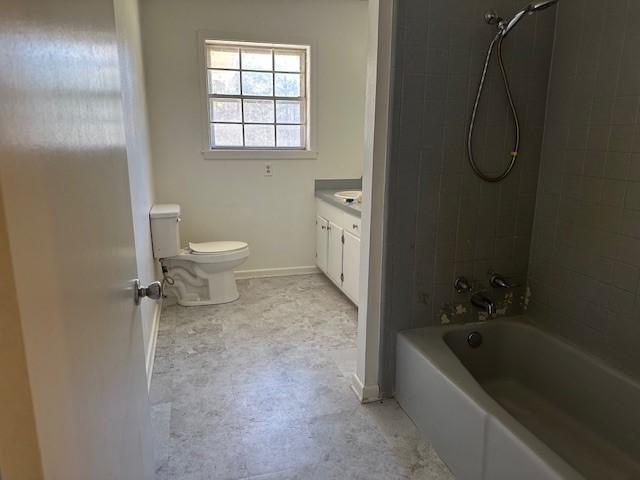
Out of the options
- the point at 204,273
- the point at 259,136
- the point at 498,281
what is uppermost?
the point at 259,136

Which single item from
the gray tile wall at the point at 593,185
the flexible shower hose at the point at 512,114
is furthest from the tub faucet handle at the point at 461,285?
the flexible shower hose at the point at 512,114

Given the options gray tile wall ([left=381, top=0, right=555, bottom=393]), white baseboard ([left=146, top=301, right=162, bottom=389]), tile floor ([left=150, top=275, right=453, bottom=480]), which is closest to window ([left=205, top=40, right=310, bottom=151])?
white baseboard ([left=146, top=301, right=162, bottom=389])

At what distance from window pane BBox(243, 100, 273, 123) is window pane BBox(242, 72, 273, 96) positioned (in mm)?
80

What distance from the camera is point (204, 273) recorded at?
11.8ft

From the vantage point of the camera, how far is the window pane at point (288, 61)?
4047mm

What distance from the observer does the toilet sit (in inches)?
139

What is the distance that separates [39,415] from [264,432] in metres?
1.63

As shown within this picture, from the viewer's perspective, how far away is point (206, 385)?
2434mm

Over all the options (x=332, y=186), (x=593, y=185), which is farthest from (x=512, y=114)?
(x=332, y=186)

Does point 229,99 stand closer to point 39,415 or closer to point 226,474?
point 226,474

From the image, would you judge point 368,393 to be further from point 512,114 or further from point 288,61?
point 288,61

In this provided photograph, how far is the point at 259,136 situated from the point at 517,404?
309 centimetres

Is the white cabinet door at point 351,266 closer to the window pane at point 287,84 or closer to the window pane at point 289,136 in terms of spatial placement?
the window pane at point 289,136

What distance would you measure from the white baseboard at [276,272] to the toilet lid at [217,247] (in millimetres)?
542
